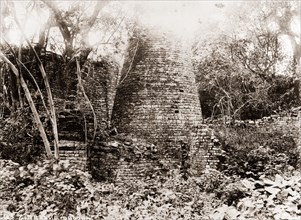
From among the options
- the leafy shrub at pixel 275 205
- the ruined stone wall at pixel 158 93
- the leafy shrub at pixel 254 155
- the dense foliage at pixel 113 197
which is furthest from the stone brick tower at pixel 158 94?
the leafy shrub at pixel 275 205

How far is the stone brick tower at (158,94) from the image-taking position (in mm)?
11055

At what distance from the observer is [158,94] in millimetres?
11289

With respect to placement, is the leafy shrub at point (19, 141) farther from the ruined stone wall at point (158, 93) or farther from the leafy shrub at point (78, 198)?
the ruined stone wall at point (158, 93)

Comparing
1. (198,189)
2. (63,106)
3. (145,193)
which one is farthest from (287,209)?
(63,106)

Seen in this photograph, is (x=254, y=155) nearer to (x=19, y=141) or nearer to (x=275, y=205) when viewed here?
(x=19, y=141)

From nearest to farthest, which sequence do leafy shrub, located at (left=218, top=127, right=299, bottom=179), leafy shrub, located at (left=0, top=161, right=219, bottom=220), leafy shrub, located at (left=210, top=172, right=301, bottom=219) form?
leafy shrub, located at (left=210, top=172, right=301, bottom=219), leafy shrub, located at (left=0, top=161, right=219, bottom=220), leafy shrub, located at (left=218, top=127, right=299, bottom=179)

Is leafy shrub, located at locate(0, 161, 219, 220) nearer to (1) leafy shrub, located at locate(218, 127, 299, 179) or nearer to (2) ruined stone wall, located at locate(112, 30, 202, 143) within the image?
(1) leafy shrub, located at locate(218, 127, 299, 179)

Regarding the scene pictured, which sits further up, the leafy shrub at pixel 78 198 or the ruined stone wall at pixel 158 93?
the ruined stone wall at pixel 158 93

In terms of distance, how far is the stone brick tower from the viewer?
36.3 feet

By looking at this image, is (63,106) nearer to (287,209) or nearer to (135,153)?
(135,153)

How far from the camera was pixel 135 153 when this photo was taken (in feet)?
33.5

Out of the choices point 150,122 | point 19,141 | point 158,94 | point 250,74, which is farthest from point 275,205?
point 250,74

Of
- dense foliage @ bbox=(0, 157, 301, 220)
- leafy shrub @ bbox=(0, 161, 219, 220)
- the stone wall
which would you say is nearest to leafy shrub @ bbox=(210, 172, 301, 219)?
dense foliage @ bbox=(0, 157, 301, 220)

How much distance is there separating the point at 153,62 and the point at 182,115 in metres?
1.80
